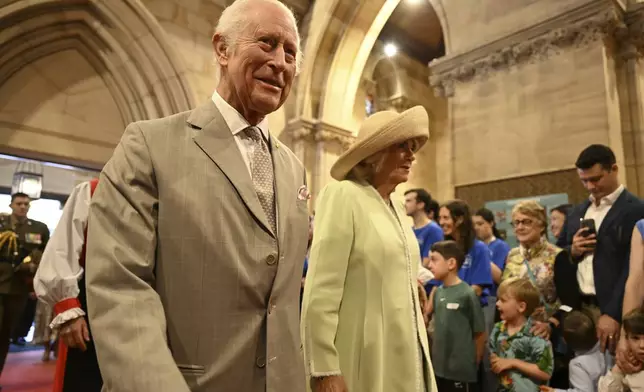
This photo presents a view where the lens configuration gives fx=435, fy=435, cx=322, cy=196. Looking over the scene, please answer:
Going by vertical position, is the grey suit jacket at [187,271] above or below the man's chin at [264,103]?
below

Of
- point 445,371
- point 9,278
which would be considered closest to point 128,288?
point 445,371

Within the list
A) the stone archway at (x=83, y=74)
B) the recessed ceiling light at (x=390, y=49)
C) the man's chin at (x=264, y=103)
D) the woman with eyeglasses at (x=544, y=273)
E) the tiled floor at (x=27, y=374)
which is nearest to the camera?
the man's chin at (x=264, y=103)

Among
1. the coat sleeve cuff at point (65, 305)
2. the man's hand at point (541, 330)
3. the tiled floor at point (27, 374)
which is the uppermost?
the coat sleeve cuff at point (65, 305)

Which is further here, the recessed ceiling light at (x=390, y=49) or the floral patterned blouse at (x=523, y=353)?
the recessed ceiling light at (x=390, y=49)

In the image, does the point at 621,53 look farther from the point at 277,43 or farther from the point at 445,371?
the point at 277,43

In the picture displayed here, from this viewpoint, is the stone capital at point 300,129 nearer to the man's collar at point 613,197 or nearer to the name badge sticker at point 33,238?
the name badge sticker at point 33,238

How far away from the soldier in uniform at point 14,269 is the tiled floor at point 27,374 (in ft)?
1.59

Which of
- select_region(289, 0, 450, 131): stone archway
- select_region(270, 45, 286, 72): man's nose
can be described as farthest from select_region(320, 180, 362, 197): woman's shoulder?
select_region(289, 0, 450, 131): stone archway

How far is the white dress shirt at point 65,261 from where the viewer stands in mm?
2254

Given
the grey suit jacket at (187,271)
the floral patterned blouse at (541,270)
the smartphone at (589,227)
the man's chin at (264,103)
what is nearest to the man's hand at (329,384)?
the grey suit jacket at (187,271)

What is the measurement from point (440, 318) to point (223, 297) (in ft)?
7.48

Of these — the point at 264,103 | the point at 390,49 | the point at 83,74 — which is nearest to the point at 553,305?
the point at 264,103

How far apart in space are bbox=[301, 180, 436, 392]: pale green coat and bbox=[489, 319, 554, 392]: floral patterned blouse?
3.82ft

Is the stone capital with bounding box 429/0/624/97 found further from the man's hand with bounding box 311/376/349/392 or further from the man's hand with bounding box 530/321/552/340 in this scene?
the man's hand with bounding box 311/376/349/392
